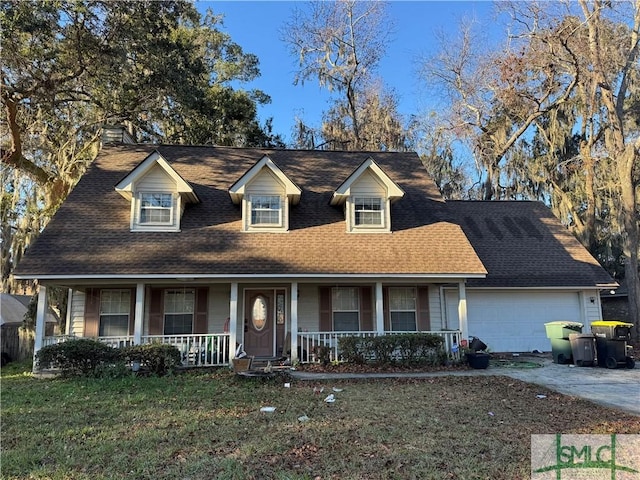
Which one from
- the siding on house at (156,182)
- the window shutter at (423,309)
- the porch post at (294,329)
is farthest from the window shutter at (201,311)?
the window shutter at (423,309)

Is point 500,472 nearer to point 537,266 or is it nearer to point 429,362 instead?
point 429,362

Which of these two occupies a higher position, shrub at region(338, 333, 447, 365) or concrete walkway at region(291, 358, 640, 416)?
shrub at region(338, 333, 447, 365)

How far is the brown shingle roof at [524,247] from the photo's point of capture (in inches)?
599

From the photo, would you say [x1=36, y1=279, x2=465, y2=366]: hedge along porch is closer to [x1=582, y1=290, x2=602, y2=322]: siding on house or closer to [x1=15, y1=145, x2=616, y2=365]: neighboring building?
[x1=15, y1=145, x2=616, y2=365]: neighboring building

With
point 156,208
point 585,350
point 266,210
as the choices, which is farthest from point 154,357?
point 585,350

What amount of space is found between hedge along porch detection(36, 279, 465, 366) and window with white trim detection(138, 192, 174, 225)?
77.1 inches

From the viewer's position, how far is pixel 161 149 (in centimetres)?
1634

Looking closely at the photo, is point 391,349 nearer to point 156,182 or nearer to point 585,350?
point 585,350

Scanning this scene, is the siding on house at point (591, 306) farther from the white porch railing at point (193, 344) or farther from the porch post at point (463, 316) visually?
the white porch railing at point (193, 344)

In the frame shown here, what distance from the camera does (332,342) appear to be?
502 inches

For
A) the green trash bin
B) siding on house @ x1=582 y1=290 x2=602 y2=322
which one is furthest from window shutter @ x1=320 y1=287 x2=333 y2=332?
siding on house @ x1=582 y1=290 x2=602 y2=322

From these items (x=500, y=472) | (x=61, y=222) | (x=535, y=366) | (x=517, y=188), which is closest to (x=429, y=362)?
(x=535, y=366)

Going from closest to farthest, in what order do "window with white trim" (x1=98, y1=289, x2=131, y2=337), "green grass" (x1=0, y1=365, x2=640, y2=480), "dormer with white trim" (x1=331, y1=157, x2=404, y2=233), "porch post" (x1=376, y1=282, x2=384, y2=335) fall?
"green grass" (x1=0, y1=365, x2=640, y2=480)
"porch post" (x1=376, y1=282, x2=384, y2=335)
"window with white trim" (x1=98, y1=289, x2=131, y2=337)
"dormer with white trim" (x1=331, y1=157, x2=404, y2=233)

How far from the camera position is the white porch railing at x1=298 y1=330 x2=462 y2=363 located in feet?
39.5
